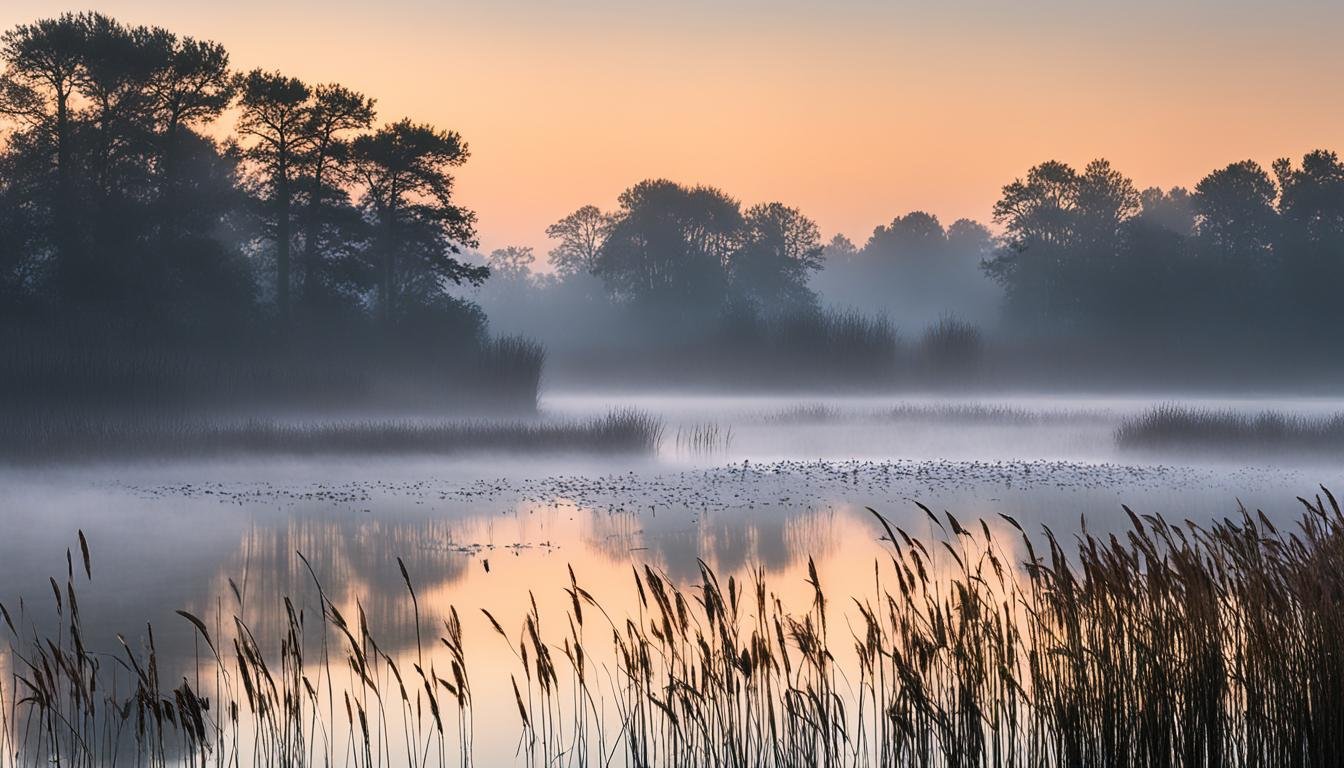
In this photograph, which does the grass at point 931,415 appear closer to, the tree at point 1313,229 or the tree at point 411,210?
the tree at point 411,210

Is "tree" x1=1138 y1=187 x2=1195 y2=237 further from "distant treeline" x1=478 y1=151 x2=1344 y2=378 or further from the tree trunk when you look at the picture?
the tree trunk

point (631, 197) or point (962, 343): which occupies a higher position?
point (631, 197)

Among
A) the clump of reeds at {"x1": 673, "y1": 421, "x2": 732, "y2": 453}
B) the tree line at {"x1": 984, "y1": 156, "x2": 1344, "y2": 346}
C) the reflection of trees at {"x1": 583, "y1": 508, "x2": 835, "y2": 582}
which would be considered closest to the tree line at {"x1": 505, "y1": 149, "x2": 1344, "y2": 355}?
the tree line at {"x1": 984, "y1": 156, "x2": 1344, "y2": 346}

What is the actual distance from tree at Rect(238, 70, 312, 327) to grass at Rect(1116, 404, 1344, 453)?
988 inches

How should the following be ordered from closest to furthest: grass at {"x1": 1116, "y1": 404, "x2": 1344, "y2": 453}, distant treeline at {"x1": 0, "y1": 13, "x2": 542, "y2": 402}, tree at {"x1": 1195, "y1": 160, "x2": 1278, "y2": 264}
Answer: grass at {"x1": 1116, "y1": 404, "x2": 1344, "y2": 453}, distant treeline at {"x1": 0, "y1": 13, "x2": 542, "y2": 402}, tree at {"x1": 1195, "y1": 160, "x2": 1278, "y2": 264}

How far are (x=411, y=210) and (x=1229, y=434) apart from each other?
2704 centimetres

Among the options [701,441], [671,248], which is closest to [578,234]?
[671,248]

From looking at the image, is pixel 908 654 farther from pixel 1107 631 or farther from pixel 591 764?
pixel 591 764

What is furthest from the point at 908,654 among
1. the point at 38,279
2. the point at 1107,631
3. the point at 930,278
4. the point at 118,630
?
the point at 930,278

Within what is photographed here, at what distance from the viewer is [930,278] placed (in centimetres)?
10288

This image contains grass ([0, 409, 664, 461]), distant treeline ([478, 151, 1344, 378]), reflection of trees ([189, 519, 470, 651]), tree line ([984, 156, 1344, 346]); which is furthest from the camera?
tree line ([984, 156, 1344, 346])

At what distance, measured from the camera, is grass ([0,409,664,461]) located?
2514 cm

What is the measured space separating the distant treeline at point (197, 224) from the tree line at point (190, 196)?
5cm

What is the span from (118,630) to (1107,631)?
861cm
